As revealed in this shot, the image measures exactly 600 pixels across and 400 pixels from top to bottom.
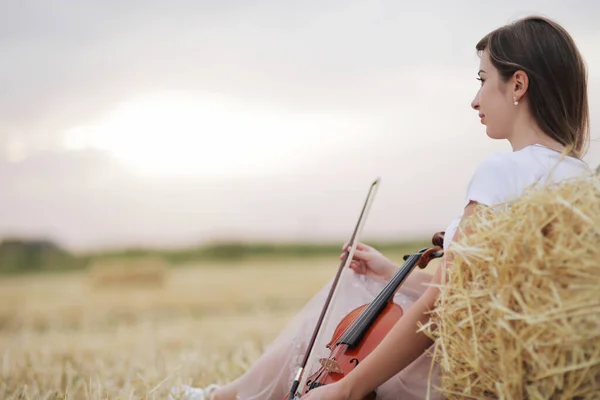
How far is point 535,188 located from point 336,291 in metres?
0.80

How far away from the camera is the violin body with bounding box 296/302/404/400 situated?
217 centimetres

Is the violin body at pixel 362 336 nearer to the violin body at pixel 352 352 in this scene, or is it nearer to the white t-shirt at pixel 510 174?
the violin body at pixel 352 352

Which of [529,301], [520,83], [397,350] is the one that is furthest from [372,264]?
[529,301]

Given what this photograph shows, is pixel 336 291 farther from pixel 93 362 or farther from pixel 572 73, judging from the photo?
pixel 93 362

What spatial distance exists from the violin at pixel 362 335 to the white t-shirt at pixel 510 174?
1.12 ft

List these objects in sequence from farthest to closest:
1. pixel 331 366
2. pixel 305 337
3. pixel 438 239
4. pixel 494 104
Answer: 1. pixel 305 337
2. pixel 438 239
3. pixel 494 104
4. pixel 331 366

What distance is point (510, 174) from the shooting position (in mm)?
2057

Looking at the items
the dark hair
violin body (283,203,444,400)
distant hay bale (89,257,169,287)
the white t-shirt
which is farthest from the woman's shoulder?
distant hay bale (89,257,169,287)

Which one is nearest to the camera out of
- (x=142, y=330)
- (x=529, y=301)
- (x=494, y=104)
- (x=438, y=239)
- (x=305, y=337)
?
(x=529, y=301)

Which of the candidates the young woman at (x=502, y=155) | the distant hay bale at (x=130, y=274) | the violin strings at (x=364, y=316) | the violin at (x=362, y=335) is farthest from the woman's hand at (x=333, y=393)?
the distant hay bale at (x=130, y=274)

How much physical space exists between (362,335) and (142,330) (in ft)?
13.8

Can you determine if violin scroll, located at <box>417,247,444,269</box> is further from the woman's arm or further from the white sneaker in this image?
the white sneaker

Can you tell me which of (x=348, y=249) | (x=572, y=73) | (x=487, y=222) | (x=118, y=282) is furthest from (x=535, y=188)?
(x=118, y=282)

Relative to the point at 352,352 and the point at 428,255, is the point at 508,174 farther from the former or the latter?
the point at 352,352
